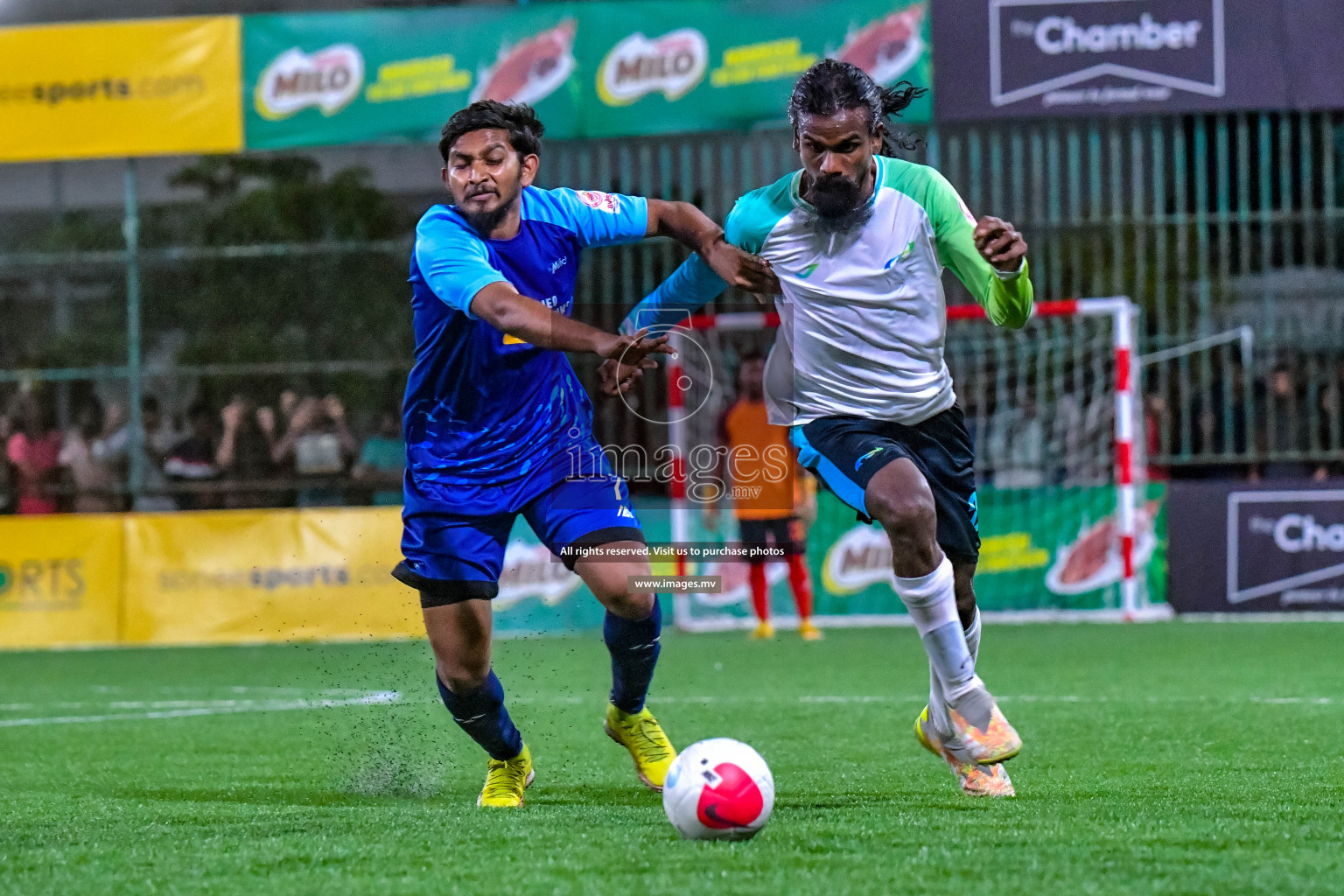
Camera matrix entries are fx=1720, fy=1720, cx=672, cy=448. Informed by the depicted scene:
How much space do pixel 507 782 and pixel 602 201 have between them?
6.30 feet

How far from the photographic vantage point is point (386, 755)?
265 inches

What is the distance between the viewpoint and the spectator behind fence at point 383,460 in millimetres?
14812

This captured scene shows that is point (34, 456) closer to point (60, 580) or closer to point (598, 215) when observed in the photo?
point (60, 580)

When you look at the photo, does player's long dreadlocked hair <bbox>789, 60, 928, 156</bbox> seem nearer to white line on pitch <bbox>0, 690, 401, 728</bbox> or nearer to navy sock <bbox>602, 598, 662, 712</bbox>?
navy sock <bbox>602, 598, 662, 712</bbox>

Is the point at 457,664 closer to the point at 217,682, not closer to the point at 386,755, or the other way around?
the point at 386,755

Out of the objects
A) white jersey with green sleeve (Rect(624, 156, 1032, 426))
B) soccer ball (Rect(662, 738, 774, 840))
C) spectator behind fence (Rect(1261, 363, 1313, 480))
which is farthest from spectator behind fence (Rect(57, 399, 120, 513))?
soccer ball (Rect(662, 738, 774, 840))

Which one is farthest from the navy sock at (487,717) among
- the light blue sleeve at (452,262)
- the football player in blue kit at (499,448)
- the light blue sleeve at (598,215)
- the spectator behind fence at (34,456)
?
the spectator behind fence at (34,456)

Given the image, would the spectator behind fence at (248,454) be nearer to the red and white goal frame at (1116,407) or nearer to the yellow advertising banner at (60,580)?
the yellow advertising banner at (60,580)

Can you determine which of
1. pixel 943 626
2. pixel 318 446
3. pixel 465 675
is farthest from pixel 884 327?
pixel 318 446

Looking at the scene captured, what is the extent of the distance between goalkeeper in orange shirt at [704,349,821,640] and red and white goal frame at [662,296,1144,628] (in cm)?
60

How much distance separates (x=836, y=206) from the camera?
536 cm

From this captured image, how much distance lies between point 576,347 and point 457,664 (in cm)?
131

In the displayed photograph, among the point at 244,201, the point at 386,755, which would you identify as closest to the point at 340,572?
the point at 244,201

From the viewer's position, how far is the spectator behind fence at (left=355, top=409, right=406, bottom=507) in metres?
14.8
